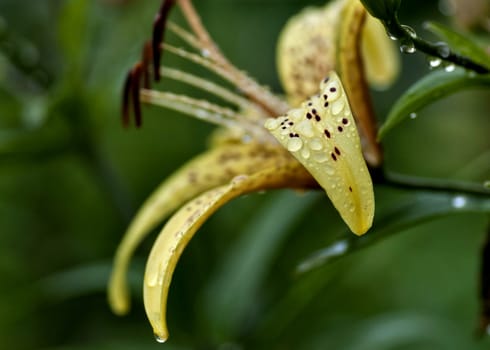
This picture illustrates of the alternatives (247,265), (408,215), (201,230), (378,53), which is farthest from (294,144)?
(201,230)

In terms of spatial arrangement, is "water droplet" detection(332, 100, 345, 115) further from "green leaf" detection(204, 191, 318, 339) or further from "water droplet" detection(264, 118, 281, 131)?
"green leaf" detection(204, 191, 318, 339)

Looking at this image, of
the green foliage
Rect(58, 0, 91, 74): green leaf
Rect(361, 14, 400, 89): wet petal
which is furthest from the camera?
Rect(58, 0, 91, 74): green leaf

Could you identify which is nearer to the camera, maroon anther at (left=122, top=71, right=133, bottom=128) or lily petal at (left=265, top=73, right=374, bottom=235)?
lily petal at (left=265, top=73, right=374, bottom=235)

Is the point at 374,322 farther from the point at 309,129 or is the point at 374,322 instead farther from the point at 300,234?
the point at 309,129

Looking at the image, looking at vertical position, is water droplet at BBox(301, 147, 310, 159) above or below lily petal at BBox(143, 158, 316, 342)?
above

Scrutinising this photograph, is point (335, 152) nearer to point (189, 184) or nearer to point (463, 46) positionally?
point (463, 46)

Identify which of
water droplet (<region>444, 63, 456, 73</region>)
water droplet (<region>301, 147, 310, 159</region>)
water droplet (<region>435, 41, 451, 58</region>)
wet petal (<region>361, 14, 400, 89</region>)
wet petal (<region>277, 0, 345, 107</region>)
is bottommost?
wet petal (<region>361, 14, 400, 89</region>)

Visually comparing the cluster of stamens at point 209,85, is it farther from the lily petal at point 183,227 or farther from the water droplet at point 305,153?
the water droplet at point 305,153

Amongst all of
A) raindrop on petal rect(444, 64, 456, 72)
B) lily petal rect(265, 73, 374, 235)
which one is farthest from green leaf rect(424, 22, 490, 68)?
lily petal rect(265, 73, 374, 235)
